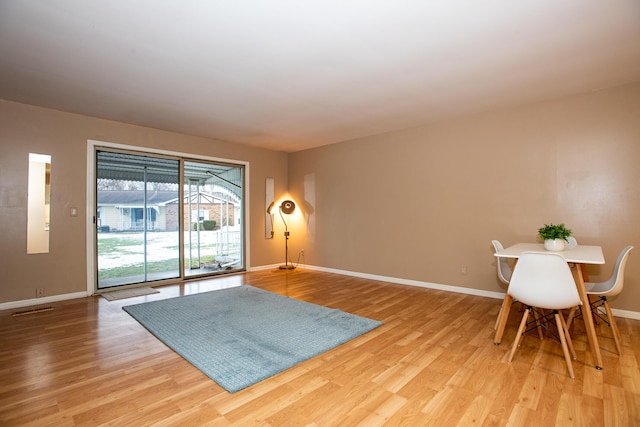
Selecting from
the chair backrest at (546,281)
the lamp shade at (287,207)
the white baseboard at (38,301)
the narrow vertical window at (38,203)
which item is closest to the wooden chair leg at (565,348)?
the chair backrest at (546,281)

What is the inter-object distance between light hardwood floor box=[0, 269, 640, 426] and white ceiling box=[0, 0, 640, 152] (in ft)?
8.47

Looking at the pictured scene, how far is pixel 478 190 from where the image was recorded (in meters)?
4.52

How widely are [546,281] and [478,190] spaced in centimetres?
246

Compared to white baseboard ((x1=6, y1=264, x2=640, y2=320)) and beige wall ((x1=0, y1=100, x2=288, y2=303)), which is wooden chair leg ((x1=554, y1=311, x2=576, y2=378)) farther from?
beige wall ((x1=0, y1=100, x2=288, y2=303))

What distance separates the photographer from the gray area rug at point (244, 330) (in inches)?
95.0

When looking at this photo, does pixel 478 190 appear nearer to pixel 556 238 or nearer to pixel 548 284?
pixel 556 238

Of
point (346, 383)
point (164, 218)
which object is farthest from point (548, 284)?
point (164, 218)

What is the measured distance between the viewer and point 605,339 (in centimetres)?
288

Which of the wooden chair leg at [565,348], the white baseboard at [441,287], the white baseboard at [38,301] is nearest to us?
the wooden chair leg at [565,348]

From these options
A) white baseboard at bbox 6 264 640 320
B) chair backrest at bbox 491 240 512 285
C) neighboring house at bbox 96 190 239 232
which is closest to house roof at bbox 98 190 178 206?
neighboring house at bbox 96 190 239 232

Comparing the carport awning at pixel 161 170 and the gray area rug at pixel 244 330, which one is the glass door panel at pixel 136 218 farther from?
the gray area rug at pixel 244 330

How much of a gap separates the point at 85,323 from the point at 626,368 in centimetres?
491

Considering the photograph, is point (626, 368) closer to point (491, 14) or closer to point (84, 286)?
point (491, 14)

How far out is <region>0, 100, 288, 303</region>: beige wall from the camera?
395 cm
